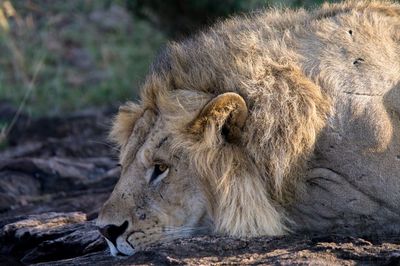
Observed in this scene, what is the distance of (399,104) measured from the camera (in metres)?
4.15

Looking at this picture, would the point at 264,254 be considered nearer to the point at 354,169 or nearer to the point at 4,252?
the point at 354,169

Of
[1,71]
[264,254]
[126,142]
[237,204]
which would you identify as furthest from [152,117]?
[1,71]

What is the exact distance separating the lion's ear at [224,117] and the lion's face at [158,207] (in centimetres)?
16

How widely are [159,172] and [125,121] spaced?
1.27 feet

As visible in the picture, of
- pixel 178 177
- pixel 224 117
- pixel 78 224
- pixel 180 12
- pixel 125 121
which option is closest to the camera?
pixel 224 117

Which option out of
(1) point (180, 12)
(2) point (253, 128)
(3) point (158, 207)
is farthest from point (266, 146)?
(1) point (180, 12)

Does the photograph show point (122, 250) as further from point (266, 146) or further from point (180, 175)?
point (266, 146)

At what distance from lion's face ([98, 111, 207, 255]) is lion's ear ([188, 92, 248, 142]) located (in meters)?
0.16

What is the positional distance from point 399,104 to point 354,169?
0.34 metres

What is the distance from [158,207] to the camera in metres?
4.09

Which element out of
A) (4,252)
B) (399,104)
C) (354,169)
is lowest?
(4,252)

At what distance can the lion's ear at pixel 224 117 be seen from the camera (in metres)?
3.96

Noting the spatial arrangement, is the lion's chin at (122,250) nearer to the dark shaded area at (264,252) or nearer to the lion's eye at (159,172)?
the dark shaded area at (264,252)

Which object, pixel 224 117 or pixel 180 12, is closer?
pixel 224 117
